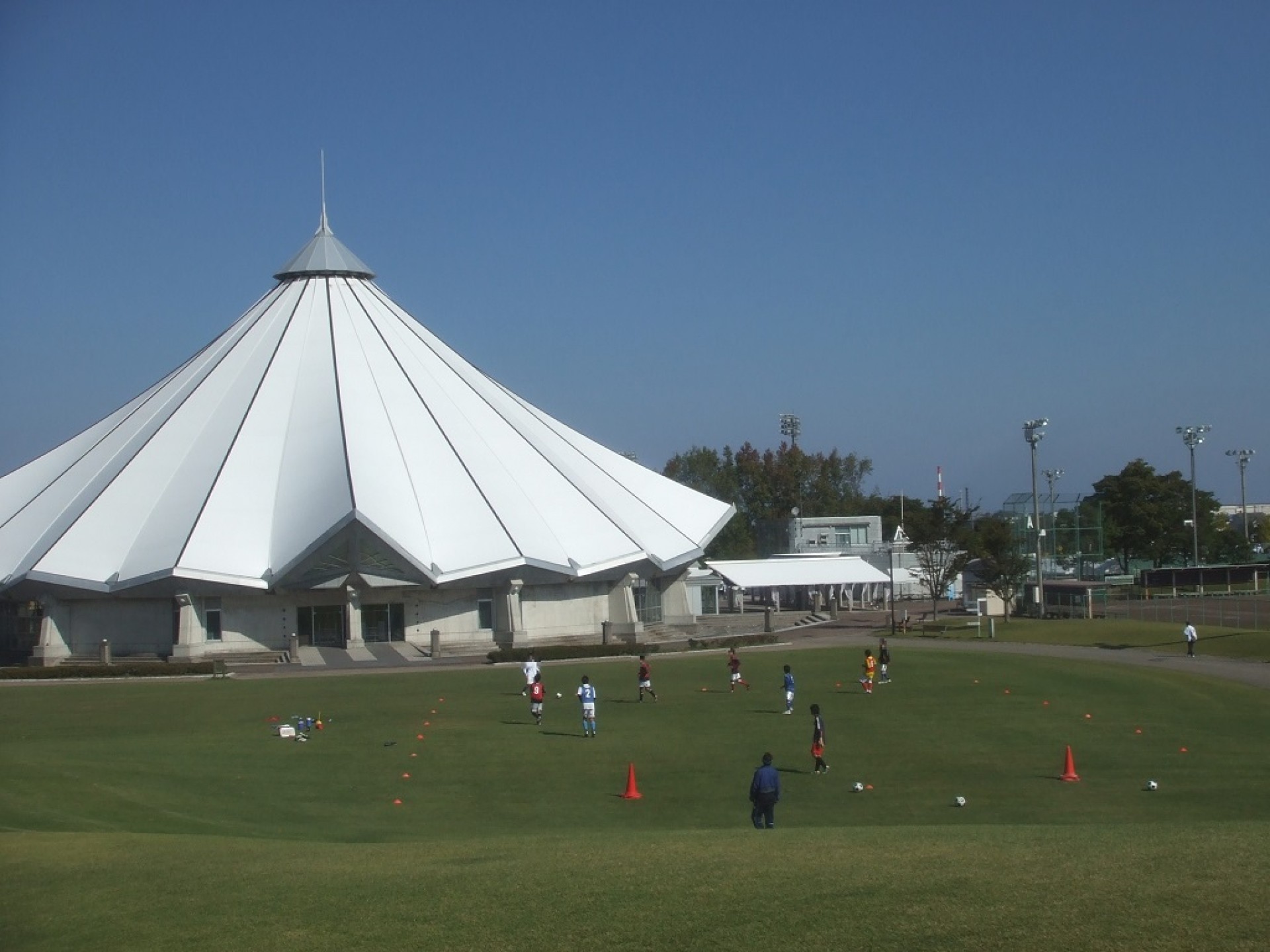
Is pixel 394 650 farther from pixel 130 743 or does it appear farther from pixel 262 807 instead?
pixel 262 807

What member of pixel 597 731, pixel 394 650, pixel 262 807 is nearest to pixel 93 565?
pixel 394 650

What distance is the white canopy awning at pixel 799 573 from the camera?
2522 inches

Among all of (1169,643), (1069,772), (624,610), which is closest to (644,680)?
(1069,772)

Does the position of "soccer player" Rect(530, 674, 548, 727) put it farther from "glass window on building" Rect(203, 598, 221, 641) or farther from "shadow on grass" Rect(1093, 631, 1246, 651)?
"shadow on grass" Rect(1093, 631, 1246, 651)

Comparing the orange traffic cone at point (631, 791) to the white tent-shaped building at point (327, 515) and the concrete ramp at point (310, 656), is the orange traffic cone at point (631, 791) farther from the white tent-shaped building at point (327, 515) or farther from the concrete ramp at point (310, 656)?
the white tent-shaped building at point (327, 515)

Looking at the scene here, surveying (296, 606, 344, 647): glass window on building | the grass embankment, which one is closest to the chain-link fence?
the grass embankment

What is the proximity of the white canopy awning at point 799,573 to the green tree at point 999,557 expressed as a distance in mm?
11490

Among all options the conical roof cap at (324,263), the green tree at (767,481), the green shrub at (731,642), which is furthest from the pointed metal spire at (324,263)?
the green tree at (767,481)

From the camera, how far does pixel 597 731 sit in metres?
26.0

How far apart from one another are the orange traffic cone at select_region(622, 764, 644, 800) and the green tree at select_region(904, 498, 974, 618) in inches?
1328

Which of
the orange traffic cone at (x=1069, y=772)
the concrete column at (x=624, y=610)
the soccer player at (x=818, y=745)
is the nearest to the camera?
the orange traffic cone at (x=1069, y=772)

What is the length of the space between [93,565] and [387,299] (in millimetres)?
20044

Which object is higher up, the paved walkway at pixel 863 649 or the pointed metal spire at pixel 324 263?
the pointed metal spire at pixel 324 263

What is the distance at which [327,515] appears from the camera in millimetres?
44719
